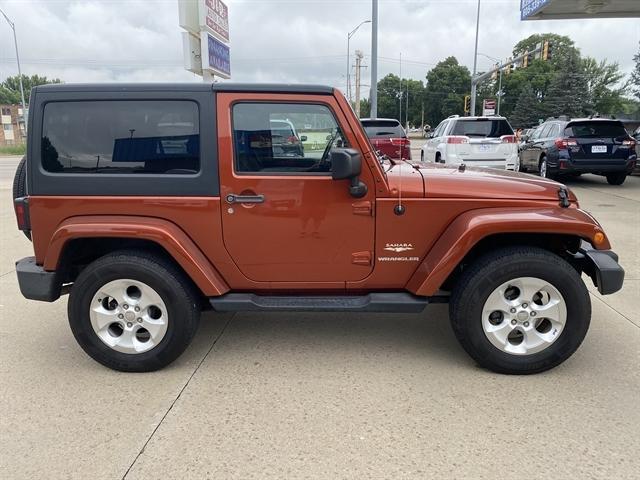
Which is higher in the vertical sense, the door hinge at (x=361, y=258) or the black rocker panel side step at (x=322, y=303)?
the door hinge at (x=361, y=258)

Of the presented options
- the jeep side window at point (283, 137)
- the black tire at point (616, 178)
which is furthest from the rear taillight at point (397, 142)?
the jeep side window at point (283, 137)

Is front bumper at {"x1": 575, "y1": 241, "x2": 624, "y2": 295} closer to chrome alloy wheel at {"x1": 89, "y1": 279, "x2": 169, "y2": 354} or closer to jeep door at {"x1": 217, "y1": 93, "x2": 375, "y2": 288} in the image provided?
jeep door at {"x1": 217, "y1": 93, "x2": 375, "y2": 288}

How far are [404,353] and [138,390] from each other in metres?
1.82

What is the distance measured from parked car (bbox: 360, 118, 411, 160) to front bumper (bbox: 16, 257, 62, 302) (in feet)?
30.9

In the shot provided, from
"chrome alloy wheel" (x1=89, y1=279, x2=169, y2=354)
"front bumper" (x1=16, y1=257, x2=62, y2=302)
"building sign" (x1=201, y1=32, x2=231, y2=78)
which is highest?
"building sign" (x1=201, y1=32, x2=231, y2=78)

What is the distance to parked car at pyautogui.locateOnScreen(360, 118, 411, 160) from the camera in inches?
480

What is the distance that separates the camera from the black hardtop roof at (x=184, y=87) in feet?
10.6

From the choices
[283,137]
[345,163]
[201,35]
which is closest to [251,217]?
[283,137]

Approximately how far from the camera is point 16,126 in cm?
7538

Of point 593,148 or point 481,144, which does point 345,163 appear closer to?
point 481,144

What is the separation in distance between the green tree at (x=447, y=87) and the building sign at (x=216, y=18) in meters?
70.3

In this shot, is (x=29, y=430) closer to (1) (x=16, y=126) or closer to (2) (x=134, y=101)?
(2) (x=134, y=101)

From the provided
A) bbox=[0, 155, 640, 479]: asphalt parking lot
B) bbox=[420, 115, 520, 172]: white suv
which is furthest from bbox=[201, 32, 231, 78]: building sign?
bbox=[0, 155, 640, 479]: asphalt parking lot

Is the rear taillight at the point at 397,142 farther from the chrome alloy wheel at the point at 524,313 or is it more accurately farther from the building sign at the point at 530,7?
the chrome alloy wheel at the point at 524,313
